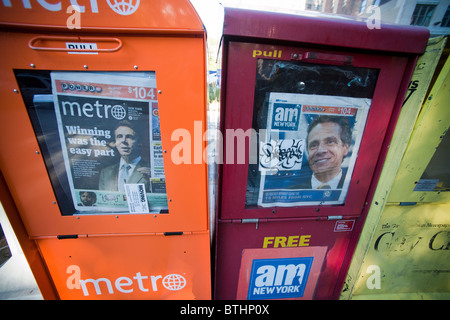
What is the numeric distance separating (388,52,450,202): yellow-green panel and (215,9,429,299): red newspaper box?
0.54 feet

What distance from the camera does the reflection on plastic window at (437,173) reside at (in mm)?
1335

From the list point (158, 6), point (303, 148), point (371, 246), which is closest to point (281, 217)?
point (303, 148)

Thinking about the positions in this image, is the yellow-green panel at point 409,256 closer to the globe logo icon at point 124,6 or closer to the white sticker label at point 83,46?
the globe logo icon at point 124,6

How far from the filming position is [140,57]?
3.20 ft

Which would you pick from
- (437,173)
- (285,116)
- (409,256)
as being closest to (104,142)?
(285,116)

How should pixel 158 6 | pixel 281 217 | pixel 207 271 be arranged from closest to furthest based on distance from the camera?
1. pixel 158 6
2. pixel 281 217
3. pixel 207 271

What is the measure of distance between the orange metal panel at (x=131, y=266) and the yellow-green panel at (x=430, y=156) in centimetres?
151

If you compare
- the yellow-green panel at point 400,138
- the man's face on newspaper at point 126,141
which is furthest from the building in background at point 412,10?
the man's face on newspaper at point 126,141

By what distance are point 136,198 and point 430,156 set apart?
2.03m

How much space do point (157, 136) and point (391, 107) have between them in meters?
1.52

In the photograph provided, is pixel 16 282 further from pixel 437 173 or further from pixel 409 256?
pixel 437 173

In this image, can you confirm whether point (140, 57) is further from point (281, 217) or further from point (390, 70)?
point (390, 70)

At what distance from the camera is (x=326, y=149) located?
48.9 inches


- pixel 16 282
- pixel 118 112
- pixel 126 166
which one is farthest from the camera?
pixel 16 282
